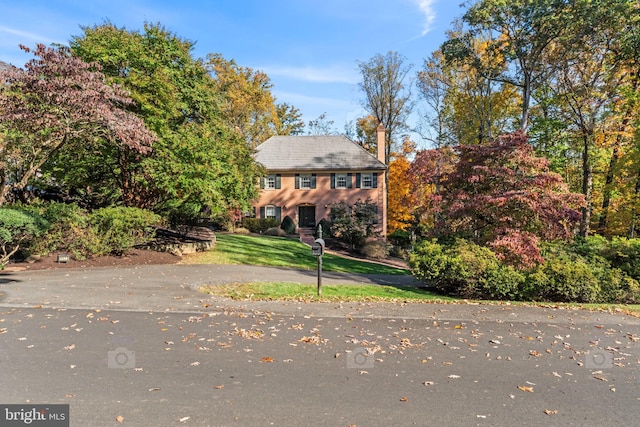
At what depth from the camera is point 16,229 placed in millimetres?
10703

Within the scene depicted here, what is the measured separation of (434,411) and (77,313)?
6293 millimetres

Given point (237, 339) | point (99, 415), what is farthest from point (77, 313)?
point (99, 415)

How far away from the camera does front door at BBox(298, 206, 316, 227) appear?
34.4 m

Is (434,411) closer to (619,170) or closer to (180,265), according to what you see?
(180,265)

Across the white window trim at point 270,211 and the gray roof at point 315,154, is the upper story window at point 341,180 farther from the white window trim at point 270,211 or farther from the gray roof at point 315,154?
the white window trim at point 270,211

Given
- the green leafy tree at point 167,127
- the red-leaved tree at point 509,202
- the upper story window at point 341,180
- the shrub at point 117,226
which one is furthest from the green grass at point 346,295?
the upper story window at point 341,180

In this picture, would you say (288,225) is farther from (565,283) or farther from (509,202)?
→ (565,283)

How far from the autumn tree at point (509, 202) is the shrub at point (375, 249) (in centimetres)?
1148

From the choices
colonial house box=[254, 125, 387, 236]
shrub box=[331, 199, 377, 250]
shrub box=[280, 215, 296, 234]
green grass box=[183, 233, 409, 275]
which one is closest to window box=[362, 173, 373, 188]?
colonial house box=[254, 125, 387, 236]

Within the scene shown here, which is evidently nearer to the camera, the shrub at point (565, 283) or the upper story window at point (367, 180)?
the shrub at point (565, 283)

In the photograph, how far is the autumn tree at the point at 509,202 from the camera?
10602 mm

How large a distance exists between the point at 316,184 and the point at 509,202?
24026 mm

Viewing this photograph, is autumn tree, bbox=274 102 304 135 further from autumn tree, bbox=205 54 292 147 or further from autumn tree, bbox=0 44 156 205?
autumn tree, bbox=0 44 156 205

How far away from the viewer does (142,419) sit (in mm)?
3465
